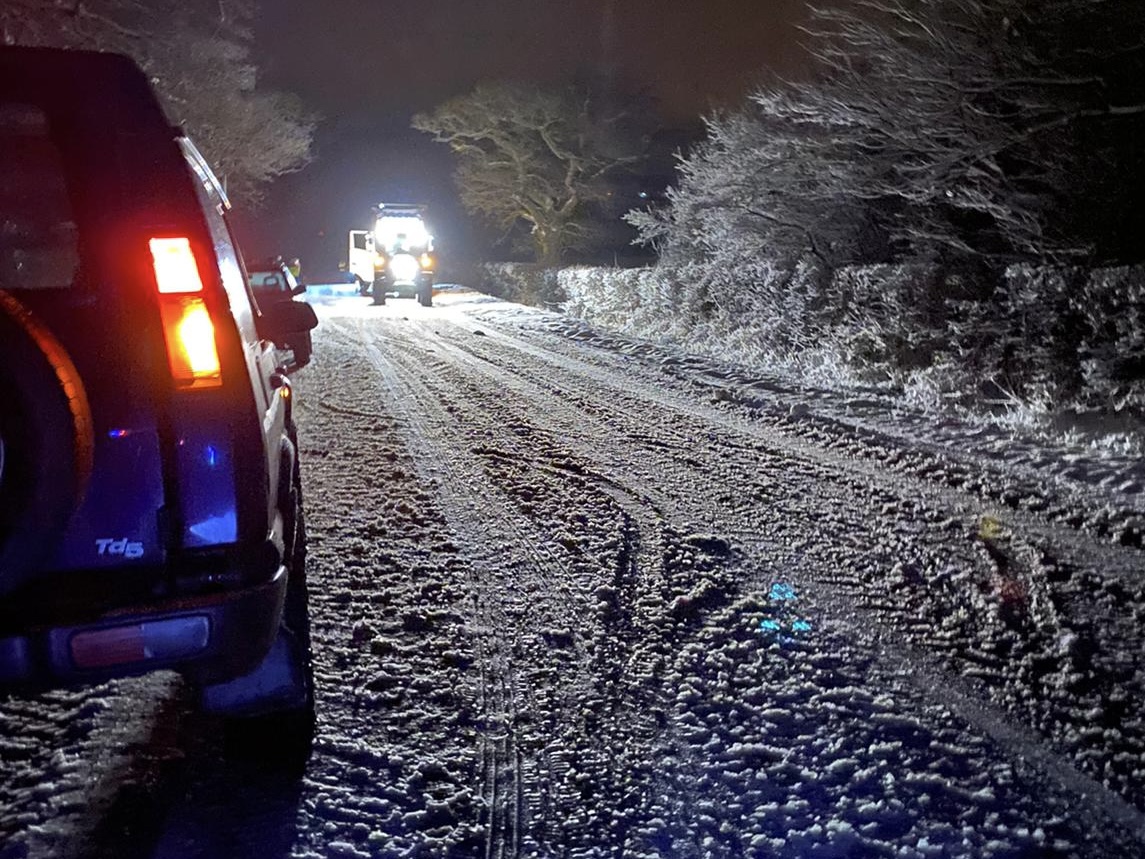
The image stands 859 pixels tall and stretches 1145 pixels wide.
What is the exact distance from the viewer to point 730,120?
16.1m

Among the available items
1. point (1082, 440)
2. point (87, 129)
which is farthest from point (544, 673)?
point (1082, 440)

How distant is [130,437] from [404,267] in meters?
24.0

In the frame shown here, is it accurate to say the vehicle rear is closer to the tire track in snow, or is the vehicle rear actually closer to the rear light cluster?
the rear light cluster

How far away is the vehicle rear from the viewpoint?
2.35 meters

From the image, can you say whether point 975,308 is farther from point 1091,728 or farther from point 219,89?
point 219,89

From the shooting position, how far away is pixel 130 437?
2406mm

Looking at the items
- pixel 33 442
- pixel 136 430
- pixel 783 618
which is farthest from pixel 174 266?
pixel 783 618

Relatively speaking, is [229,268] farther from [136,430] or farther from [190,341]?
[136,430]

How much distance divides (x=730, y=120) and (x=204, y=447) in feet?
50.3

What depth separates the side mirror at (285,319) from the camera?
4.04 meters

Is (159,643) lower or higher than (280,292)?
lower

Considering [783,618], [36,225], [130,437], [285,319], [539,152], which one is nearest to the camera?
[130,437]

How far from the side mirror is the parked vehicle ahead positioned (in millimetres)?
623

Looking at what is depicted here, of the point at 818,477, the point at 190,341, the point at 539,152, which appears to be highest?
the point at 539,152
